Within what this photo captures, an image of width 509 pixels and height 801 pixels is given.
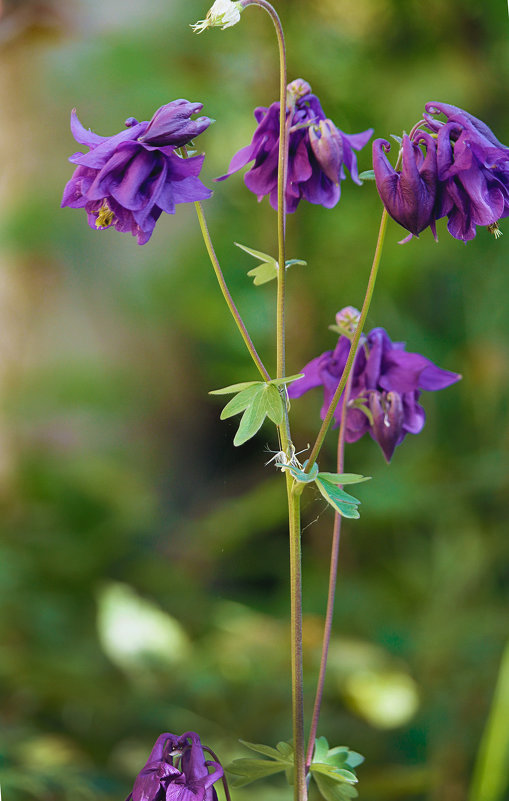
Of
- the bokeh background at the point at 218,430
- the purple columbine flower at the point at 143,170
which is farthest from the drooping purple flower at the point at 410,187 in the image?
the bokeh background at the point at 218,430

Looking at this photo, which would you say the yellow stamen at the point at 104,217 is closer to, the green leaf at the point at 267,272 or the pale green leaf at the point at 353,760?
the green leaf at the point at 267,272

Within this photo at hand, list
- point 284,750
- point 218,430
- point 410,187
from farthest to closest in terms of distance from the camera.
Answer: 1. point 218,430
2. point 284,750
3. point 410,187

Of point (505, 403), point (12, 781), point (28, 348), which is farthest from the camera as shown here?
point (28, 348)

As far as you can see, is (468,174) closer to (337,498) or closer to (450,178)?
(450,178)

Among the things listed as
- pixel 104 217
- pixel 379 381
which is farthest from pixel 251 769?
pixel 104 217

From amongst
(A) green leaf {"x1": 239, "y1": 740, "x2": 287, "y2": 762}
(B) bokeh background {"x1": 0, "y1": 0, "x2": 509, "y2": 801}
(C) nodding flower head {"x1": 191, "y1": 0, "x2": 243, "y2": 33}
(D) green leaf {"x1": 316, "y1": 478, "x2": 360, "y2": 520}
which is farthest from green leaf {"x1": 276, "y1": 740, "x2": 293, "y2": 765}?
(B) bokeh background {"x1": 0, "y1": 0, "x2": 509, "y2": 801}

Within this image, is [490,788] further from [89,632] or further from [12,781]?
[89,632]

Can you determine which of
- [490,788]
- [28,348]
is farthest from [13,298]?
[490,788]
